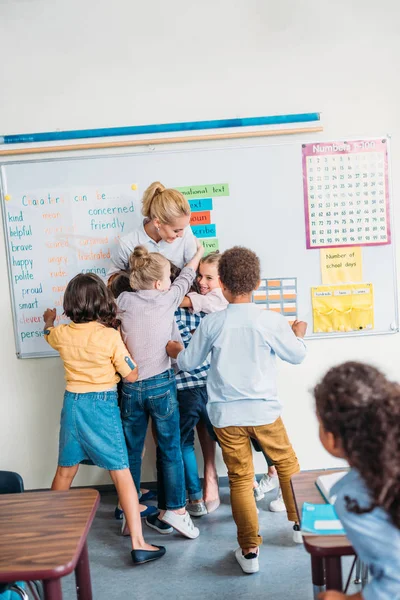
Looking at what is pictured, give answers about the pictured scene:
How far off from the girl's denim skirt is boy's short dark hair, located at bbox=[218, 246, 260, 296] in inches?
30.0

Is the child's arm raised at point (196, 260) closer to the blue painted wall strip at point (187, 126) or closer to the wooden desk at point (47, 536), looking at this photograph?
the blue painted wall strip at point (187, 126)

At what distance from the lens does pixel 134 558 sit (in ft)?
8.57

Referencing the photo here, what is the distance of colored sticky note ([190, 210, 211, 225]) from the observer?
3.29 metres

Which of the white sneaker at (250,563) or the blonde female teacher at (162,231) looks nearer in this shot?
the white sneaker at (250,563)

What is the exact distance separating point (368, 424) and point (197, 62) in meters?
2.53

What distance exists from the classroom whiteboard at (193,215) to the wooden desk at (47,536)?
1.70 m

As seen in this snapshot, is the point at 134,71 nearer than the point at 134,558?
No

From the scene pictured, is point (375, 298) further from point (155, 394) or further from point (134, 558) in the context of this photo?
point (134, 558)

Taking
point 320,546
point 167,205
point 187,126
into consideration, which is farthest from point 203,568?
point 187,126

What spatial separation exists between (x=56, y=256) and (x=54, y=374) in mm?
649

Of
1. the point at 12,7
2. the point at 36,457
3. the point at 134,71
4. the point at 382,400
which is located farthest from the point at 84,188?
the point at 382,400

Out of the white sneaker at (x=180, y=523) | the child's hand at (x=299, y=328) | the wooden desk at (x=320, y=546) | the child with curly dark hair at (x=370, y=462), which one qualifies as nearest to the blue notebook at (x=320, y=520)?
the wooden desk at (x=320, y=546)

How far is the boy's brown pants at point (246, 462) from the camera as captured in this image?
2473 mm

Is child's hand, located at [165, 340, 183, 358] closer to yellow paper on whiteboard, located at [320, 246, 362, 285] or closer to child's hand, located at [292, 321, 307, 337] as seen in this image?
child's hand, located at [292, 321, 307, 337]
